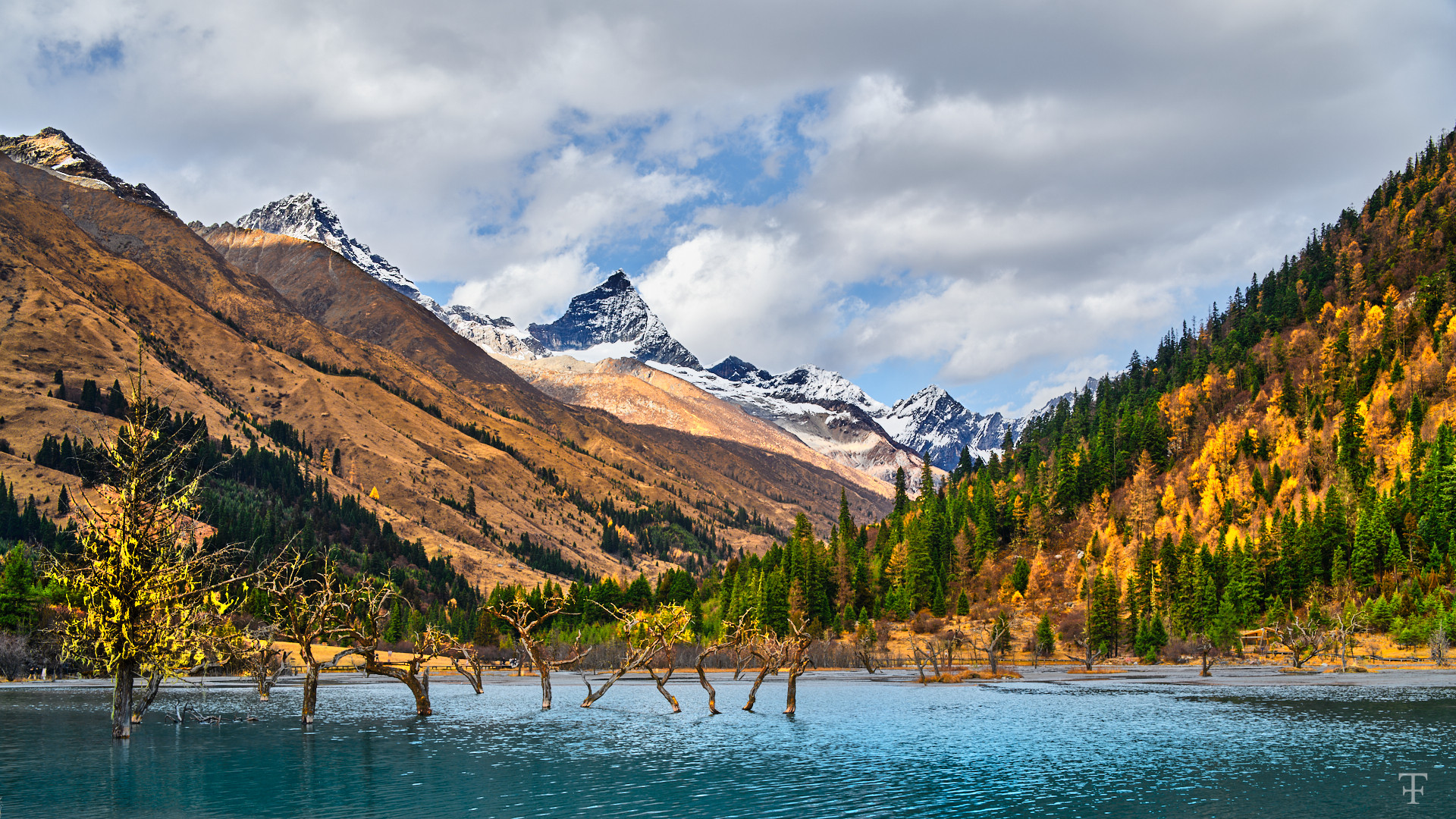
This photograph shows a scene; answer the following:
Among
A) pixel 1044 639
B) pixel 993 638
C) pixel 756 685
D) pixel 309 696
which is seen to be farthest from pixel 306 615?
pixel 1044 639

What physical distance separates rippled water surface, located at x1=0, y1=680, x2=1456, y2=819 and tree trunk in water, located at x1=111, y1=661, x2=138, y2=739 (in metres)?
1.26

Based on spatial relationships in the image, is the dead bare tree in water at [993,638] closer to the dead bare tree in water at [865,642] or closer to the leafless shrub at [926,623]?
the leafless shrub at [926,623]

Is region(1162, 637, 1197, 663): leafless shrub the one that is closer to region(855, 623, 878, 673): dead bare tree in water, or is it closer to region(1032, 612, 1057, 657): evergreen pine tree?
region(1032, 612, 1057, 657): evergreen pine tree

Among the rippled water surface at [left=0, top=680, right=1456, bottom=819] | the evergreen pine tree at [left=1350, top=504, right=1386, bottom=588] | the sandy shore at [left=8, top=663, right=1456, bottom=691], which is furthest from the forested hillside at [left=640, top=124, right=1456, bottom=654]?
the rippled water surface at [left=0, top=680, right=1456, bottom=819]

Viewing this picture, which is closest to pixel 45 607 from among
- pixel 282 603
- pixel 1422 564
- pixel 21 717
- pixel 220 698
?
pixel 220 698

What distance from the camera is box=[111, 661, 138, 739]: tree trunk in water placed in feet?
182

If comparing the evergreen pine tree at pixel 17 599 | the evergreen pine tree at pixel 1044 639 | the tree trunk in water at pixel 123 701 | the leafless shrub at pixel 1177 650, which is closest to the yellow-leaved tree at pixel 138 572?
the tree trunk in water at pixel 123 701

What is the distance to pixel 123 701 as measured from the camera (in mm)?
58250

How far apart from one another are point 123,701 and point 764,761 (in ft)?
126

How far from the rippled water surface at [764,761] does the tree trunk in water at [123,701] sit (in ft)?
4.15

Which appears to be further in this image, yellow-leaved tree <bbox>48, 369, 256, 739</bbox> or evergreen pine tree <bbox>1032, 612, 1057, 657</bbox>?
evergreen pine tree <bbox>1032, 612, 1057, 657</bbox>

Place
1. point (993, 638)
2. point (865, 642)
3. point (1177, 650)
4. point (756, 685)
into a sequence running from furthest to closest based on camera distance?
point (865, 642)
point (1177, 650)
point (993, 638)
point (756, 685)

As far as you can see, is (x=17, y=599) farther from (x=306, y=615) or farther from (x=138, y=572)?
(x=138, y=572)

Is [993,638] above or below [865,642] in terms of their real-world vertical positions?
above
